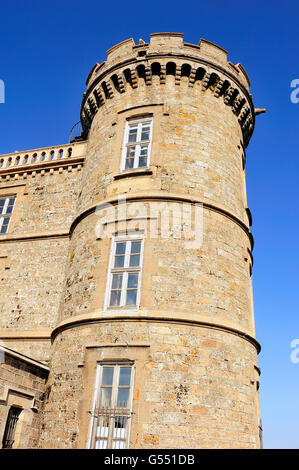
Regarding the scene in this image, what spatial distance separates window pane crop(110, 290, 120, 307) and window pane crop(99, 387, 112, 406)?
1.83 metres

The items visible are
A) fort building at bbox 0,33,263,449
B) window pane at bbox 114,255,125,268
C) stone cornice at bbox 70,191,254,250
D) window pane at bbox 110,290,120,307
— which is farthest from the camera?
stone cornice at bbox 70,191,254,250

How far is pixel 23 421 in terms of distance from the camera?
28.9 ft

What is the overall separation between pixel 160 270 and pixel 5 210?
7.43 meters

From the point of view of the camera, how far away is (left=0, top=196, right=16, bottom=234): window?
1360 centimetres

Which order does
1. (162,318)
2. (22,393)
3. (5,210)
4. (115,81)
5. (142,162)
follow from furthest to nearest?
(5,210) < (115,81) < (142,162) < (22,393) < (162,318)

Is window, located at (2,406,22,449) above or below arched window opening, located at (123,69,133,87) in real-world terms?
below

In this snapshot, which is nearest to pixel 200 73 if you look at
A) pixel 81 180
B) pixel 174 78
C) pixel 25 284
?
pixel 174 78

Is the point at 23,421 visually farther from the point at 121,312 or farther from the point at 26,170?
the point at 26,170

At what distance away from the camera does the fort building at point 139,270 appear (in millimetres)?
8094

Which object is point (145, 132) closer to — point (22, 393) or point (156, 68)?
point (156, 68)

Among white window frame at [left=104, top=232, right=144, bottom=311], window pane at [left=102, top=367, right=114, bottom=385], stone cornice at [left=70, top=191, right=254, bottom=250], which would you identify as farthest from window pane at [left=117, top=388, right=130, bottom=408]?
stone cornice at [left=70, top=191, right=254, bottom=250]

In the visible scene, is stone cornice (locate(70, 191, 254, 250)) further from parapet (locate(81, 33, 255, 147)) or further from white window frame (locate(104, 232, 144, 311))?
parapet (locate(81, 33, 255, 147))

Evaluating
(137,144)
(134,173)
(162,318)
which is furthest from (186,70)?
(162,318)

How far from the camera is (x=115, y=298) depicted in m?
9.23
